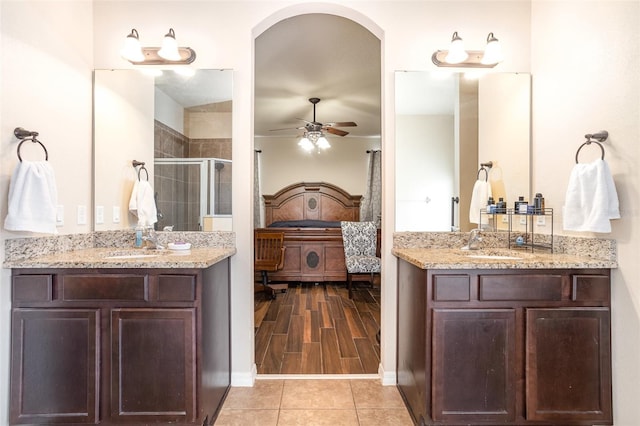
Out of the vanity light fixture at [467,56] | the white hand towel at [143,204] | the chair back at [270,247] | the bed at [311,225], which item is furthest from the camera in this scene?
the bed at [311,225]

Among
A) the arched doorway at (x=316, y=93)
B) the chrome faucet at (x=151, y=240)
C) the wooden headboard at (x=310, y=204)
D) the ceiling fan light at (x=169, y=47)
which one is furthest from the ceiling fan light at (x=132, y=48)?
the wooden headboard at (x=310, y=204)

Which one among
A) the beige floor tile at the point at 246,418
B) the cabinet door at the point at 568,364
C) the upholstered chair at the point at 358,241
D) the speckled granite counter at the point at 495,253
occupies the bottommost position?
the beige floor tile at the point at 246,418

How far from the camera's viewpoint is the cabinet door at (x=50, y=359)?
1.59m

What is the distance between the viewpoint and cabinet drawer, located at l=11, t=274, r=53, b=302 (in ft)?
5.23

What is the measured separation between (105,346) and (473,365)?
1735mm

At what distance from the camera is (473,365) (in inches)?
63.3

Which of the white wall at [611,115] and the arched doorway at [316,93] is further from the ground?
the arched doorway at [316,93]

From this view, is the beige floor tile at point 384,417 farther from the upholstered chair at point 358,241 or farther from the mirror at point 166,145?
the upholstered chair at point 358,241

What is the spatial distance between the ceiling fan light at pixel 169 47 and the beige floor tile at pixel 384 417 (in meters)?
2.39

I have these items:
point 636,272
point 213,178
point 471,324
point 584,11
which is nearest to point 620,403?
point 636,272

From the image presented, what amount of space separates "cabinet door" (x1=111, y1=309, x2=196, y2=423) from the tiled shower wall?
0.79m

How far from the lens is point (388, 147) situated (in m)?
2.25

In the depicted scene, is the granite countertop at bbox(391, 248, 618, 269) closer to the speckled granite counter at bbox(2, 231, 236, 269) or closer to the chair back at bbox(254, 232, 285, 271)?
the speckled granite counter at bbox(2, 231, 236, 269)

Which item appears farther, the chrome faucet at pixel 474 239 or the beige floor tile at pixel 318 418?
the chrome faucet at pixel 474 239
